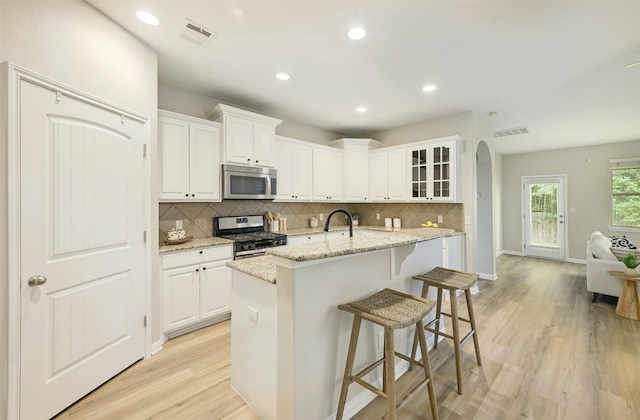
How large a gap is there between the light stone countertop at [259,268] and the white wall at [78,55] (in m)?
1.15

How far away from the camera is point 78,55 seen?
1.89 m

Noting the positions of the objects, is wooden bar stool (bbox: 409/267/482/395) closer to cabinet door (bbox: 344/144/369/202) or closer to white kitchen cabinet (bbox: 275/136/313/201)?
white kitchen cabinet (bbox: 275/136/313/201)

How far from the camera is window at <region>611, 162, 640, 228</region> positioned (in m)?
5.75

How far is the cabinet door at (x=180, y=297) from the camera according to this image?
266 cm

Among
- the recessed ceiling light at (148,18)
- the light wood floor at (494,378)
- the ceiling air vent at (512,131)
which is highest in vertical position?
the ceiling air vent at (512,131)

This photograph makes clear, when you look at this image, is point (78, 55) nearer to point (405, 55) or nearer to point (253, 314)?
point (253, 314)

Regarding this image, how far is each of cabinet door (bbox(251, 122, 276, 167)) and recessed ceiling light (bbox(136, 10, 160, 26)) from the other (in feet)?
5.22

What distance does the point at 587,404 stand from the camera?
1.86 m

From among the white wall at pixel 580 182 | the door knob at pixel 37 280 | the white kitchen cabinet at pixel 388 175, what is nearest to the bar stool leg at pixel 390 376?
the door knob at pixel 37 280

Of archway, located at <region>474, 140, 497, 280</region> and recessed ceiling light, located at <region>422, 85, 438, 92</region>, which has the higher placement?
recessed ceiling light, located at <region>422, 85, 438, 92</region>

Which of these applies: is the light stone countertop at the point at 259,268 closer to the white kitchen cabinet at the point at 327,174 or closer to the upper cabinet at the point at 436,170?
the white kitchen cabinet at the point at 327,174

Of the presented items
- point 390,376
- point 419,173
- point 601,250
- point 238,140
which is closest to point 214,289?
point 238,140

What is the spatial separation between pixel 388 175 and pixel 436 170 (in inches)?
32.5

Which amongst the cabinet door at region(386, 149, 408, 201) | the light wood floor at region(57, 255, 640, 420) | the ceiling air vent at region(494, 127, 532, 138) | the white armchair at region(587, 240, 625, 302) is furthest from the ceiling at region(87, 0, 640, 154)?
the light wood floor at region(57, 255, 640, 420)
